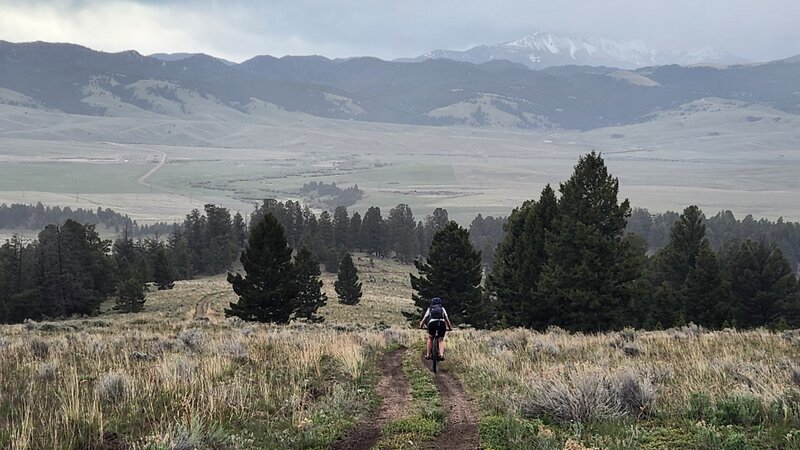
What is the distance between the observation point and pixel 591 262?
32.5 meters

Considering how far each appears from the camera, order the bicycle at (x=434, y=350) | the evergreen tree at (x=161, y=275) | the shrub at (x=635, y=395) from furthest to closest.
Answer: the evergreen tree at (x=161, y=275) → the bicycle at (x=434, y=350) → the shrub at (x=635, y=395)

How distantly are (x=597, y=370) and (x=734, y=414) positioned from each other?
2.82 m

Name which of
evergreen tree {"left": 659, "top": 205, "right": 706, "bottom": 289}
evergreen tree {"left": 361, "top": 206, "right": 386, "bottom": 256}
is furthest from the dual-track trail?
evergreen tree {"left": 361, "top": 206, "right": 386, "bottom": 256}

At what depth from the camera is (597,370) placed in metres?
10.8

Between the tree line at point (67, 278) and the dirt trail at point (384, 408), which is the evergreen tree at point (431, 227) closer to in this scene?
the tree line at point (67, 278)

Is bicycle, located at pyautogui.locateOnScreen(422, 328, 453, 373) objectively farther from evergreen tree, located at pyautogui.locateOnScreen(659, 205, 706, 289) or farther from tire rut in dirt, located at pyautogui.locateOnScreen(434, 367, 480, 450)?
evergreen tree, located at pyautogui.locateOnScreen(659, 205, 706, 289)

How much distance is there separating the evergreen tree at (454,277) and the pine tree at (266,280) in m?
9.97

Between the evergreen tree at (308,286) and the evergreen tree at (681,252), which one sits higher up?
the evergreen tree at (681,252)

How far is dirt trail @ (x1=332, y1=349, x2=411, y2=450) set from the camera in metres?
8.02

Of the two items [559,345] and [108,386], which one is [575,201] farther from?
[108,386]

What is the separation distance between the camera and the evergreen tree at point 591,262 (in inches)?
1271

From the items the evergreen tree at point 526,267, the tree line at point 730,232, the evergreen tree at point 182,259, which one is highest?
the evergreen tree at point 526,267

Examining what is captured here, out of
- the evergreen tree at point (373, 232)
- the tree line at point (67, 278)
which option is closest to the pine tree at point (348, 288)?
the tree line at point (67, 278)

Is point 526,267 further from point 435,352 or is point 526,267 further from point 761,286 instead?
point 761,286
